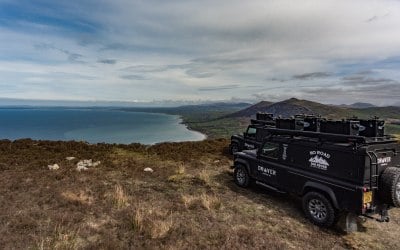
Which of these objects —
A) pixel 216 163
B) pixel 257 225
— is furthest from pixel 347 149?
pixel 216 163

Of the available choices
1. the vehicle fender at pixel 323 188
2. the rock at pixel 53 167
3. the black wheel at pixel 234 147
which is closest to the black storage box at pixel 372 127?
the vehicle fender at pixel 323 188

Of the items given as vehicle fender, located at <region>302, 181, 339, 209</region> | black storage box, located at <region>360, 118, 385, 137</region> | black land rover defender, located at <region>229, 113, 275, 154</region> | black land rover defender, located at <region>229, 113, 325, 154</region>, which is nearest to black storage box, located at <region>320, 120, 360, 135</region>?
black storage box, located at <region>360, 118, 385, 137</region>

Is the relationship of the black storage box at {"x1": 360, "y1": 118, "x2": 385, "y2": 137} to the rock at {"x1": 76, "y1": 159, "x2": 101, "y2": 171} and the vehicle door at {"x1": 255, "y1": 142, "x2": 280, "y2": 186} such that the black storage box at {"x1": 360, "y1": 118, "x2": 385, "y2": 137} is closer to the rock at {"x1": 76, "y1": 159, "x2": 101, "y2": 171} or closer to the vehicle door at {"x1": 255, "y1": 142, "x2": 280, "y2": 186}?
the vehicle door at {"x1": 255, "y1": 142, "x2": 280, "y2": 186}

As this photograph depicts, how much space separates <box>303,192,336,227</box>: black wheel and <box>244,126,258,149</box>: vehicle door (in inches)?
298

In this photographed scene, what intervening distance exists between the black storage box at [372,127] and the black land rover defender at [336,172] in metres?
0.07

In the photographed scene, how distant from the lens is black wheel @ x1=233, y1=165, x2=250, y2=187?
12.2m

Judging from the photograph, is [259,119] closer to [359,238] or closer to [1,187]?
[359,238]

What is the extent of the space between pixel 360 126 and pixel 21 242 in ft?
31.1

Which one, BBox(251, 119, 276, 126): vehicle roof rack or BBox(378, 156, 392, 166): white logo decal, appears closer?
BBox(378, 156, 392, 166): white logo decal

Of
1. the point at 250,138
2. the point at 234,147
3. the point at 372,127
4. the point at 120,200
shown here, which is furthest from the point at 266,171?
the point at 234,147

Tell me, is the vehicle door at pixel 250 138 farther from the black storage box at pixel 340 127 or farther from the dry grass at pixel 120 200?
the dry grass at pixel 120 200

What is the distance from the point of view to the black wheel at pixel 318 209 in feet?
27.7

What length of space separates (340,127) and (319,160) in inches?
44.4

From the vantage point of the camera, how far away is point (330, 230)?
27.8ft
